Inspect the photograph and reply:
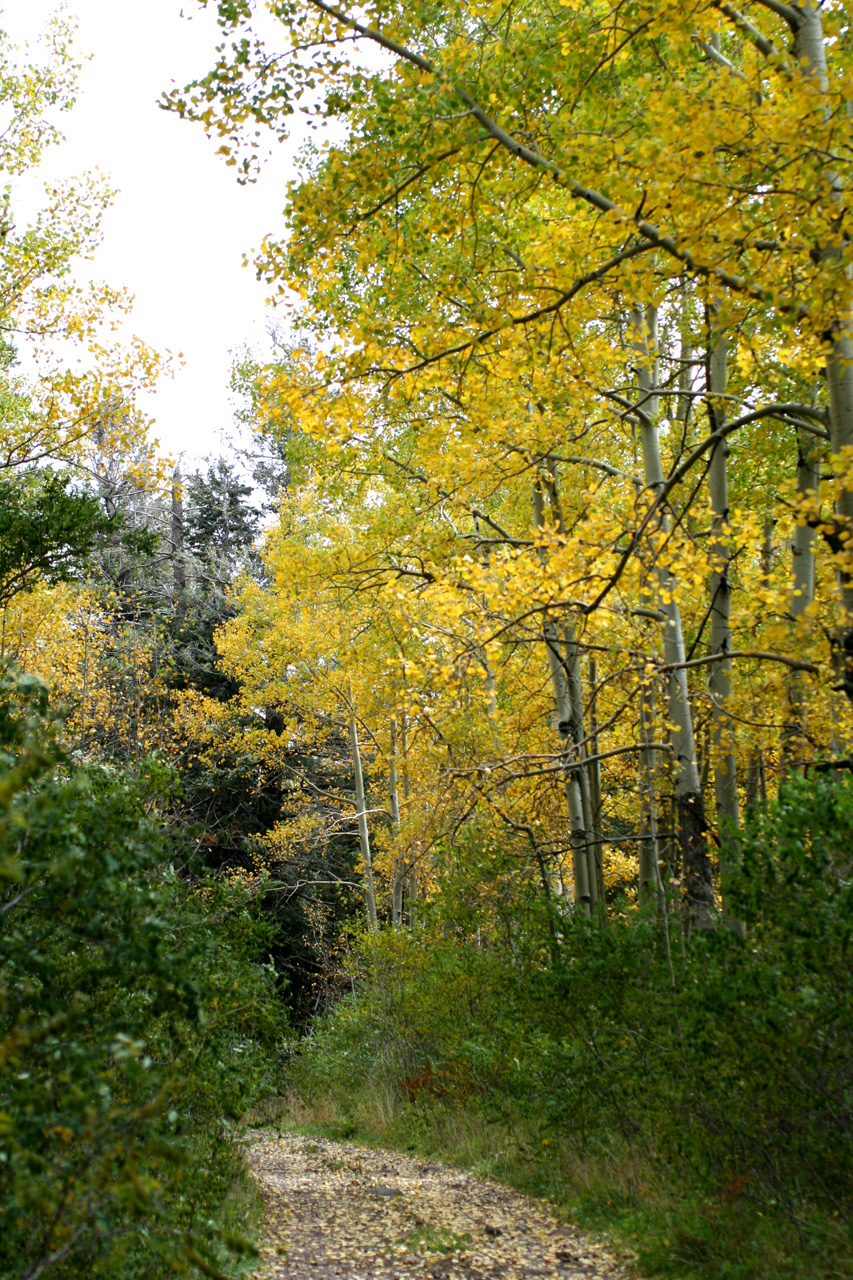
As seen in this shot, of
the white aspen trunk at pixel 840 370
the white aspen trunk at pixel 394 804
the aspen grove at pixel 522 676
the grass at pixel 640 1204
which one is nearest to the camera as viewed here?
the aspen grove at pixel 522 676

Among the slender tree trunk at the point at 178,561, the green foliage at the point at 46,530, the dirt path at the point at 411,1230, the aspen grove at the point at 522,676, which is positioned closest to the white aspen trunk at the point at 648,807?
the aspen grove at the point at 522,676

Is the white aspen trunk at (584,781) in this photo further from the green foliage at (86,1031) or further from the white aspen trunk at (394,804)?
the white aspen trunk at (394,804)

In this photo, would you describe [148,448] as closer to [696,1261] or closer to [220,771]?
[696,1261]

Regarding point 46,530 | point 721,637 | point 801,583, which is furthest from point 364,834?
point 801,583

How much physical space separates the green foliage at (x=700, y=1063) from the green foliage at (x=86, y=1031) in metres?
2.24

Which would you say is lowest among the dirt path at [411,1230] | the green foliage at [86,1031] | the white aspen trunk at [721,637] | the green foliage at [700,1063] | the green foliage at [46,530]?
the dirt path at [411,1230]

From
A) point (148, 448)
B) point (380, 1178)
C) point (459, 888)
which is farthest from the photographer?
point (148, 448)

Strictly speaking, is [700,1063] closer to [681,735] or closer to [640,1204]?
[640,1204]

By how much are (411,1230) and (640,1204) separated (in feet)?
4.28

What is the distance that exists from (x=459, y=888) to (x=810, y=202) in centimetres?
628

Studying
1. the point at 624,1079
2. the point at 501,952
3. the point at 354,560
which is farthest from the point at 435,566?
the point at 624,1079

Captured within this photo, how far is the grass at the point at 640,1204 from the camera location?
3.73 m

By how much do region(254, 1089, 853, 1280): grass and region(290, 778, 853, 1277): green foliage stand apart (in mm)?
13

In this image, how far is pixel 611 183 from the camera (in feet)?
12.8
